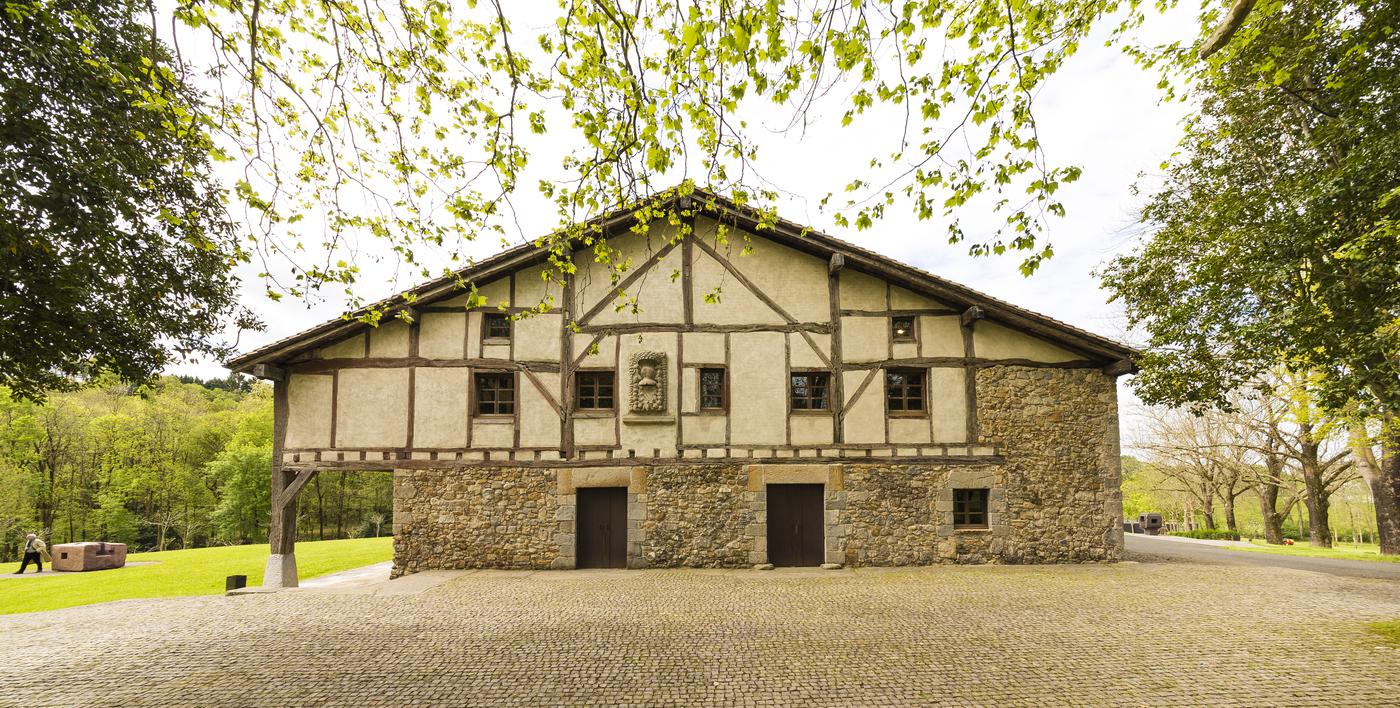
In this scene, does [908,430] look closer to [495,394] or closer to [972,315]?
[972,315]

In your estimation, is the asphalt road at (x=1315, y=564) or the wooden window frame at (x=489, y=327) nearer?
the asphalt road at (x=1315, y=564)

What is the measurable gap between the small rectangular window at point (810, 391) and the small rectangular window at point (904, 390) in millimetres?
1253

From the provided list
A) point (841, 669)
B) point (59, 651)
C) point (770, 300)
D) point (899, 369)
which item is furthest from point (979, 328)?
point (59, 651)

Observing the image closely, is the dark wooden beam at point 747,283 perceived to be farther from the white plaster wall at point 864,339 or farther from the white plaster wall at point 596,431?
the white plaster wall at point 596,431

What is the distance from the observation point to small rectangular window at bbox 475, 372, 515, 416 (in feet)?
35.3

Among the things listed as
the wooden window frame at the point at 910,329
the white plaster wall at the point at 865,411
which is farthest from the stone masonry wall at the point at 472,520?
the wooden window frame at the point at 910,329

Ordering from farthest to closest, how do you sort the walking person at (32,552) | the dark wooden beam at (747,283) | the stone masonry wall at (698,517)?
the walking person at (32,552)
the dark wooden beam at (747,283)
the stone masonry wall at (698,517)

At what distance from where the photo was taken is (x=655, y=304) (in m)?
11.0

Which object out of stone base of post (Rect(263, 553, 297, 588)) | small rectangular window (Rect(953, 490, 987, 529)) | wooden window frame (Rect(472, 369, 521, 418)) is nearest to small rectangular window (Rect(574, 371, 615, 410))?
wooden window frame (Rect(472, 369, 521, 418))

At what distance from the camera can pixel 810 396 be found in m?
11.0

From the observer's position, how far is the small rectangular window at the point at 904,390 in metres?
11.0

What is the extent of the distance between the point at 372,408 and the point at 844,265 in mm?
10055

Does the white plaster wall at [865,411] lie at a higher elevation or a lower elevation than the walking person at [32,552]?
higher

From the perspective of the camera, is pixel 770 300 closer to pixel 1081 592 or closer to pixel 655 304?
pixel 655 304
